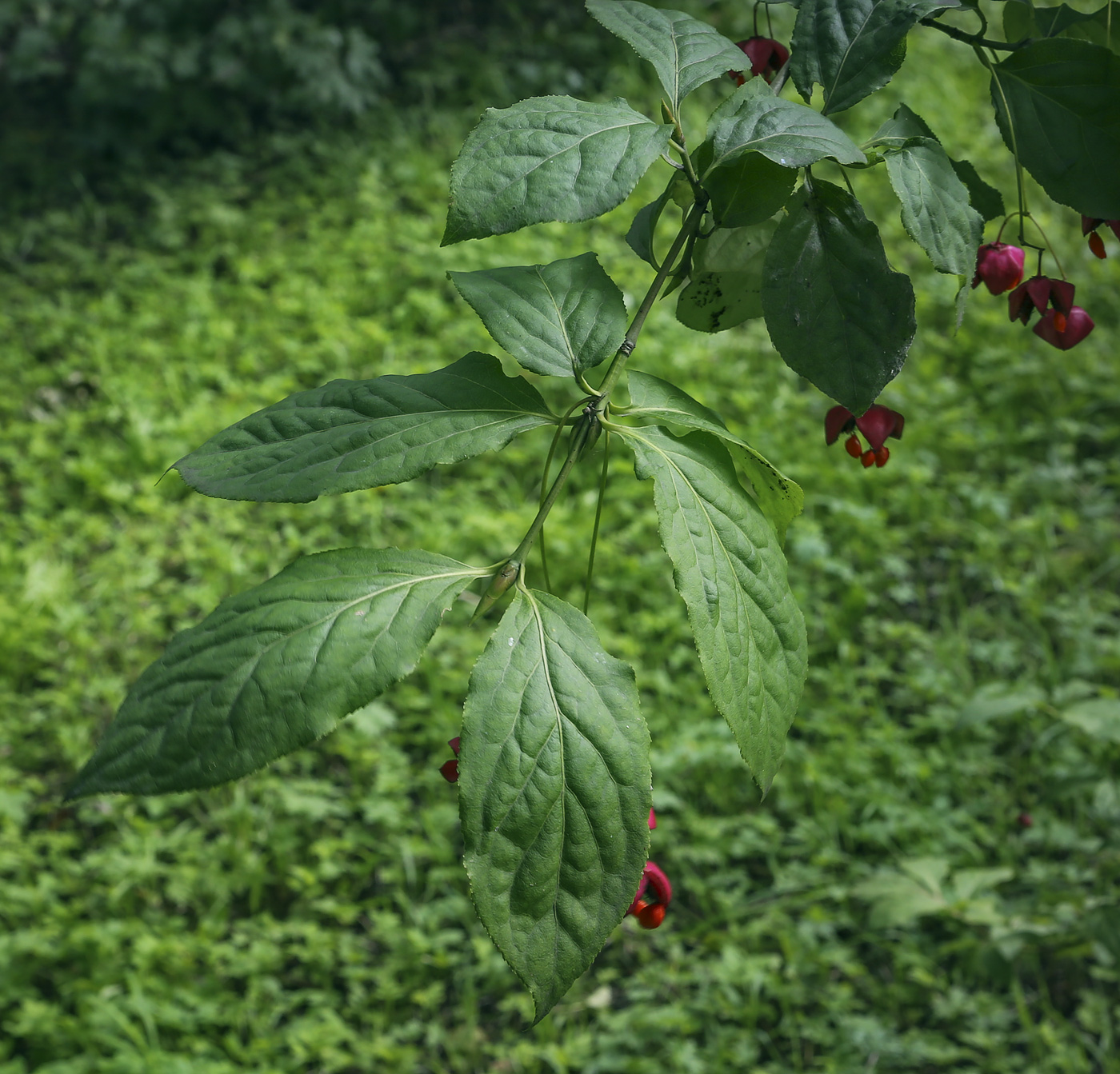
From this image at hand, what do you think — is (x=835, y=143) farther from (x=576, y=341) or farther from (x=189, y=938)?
(x=189, y=938)

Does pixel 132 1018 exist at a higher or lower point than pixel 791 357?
lower

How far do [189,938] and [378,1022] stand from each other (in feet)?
1.76

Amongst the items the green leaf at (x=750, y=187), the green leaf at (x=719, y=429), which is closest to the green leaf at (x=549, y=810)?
the green leaf at (x=719, y=429)

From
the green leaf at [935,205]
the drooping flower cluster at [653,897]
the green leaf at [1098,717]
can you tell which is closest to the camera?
the green leaf at [935,205]

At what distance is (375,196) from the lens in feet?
16.9

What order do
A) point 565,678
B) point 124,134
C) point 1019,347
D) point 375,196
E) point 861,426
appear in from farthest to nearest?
point 124,134 < point 375,196 < point 1019,347 < point 861,426 < point 565,678

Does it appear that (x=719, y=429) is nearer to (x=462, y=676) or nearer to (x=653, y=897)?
(x=653, y=897)

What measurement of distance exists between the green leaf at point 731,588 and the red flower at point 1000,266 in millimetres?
525

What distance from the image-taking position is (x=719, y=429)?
2.36ft

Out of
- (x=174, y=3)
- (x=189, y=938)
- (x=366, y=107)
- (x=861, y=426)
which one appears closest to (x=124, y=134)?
(x=174, y=3)

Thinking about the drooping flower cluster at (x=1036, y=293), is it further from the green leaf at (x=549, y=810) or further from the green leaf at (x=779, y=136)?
the green leaf at (x=549, y=810)

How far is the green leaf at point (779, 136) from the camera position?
66cm

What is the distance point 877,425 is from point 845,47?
42 cm

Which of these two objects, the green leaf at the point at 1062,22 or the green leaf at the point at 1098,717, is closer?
the green leaf at the point at 1062,22
